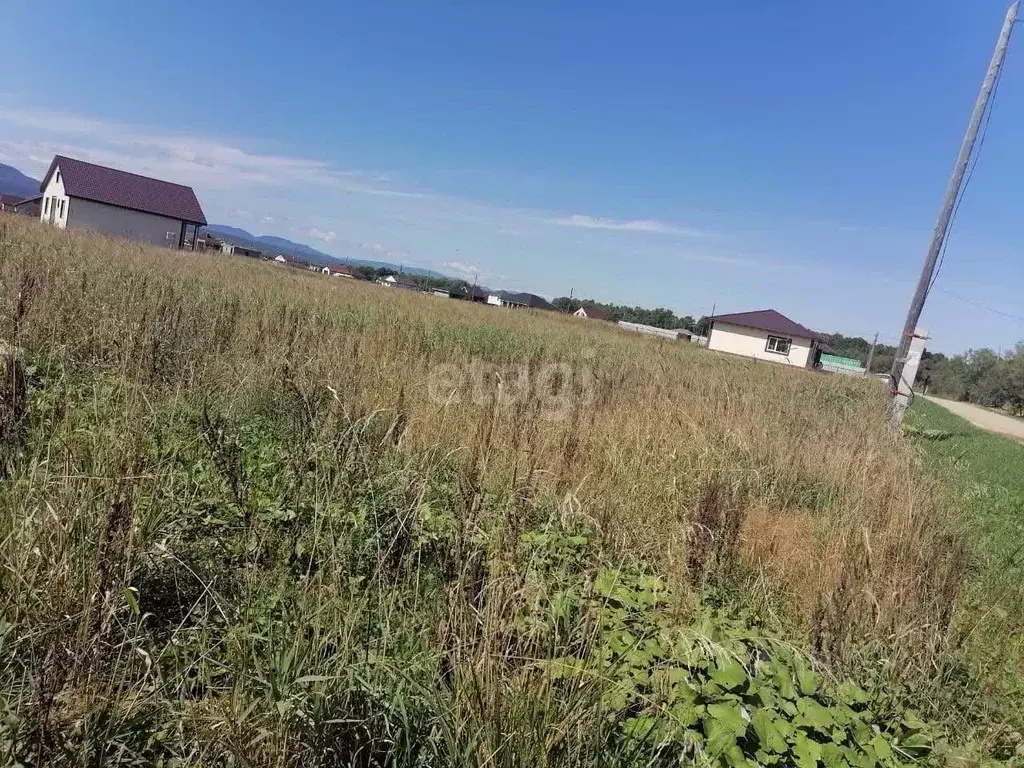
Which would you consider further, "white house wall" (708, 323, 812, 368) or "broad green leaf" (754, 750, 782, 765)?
"white house wall" (708, 323, 812, 368)

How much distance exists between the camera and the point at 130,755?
57.2 inches

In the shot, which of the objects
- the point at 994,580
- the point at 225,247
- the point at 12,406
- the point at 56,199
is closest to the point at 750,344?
the point at 225,247

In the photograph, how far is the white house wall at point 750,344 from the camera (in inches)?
1900

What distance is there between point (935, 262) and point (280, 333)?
11.4 metres

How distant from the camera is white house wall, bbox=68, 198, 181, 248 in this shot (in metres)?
34.8

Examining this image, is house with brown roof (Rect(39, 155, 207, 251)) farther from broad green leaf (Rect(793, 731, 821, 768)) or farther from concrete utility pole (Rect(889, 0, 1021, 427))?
broad green leaf (Rect(793, 731, 821, 768))

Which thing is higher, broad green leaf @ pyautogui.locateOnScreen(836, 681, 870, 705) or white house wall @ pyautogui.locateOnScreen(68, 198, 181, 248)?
white house wall @ pyautogui.locateOnScreen(68, 198, 181, 248)

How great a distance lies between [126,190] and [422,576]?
144ft

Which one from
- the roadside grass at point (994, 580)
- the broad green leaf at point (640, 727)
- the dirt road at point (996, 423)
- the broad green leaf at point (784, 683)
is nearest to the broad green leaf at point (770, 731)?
the broad green leaf at point (784, 683)

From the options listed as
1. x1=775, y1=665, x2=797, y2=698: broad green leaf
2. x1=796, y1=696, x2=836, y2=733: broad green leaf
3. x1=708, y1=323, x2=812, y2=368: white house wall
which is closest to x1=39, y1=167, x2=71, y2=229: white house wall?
x1=775, y1=665, x2=797, y2=698: broad green leaf

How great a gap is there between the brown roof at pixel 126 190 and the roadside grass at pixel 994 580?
42291 millimetres

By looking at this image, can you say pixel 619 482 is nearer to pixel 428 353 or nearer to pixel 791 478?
pixel 791 478

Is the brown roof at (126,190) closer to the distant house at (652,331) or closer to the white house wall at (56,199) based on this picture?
the white house wall at (56,199)

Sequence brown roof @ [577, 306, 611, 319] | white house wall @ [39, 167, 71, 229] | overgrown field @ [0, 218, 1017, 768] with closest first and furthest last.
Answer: overgrown field @ [0, 218, 1017, 768], white house wall @ [39, 167, 71, 229], brown roof @ [577, 306, 611, 319]
